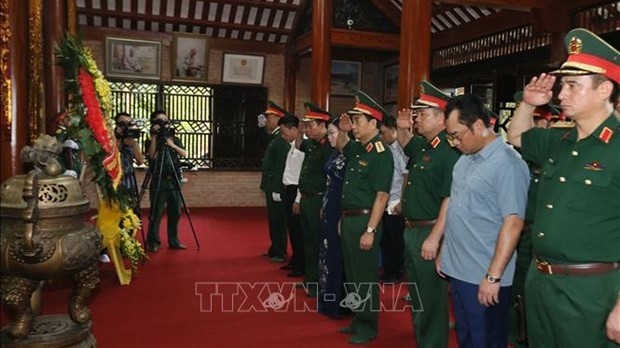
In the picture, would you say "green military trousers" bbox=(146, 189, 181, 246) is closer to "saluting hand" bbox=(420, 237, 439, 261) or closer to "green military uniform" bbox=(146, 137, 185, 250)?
"green military uniform" bbox=(146, 137, 185, 250)

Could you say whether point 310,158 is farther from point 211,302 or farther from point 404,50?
point 404,50

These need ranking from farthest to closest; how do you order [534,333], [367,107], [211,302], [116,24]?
[116,24]
[211,302]
[367,107]
[534,333]

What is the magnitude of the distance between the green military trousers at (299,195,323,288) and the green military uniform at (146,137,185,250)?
176 centimetres

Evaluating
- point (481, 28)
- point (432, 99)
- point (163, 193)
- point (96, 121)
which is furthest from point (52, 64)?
point (481, 28)

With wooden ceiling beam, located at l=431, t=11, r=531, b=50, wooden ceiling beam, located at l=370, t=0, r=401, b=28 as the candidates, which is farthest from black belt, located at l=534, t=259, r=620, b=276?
wooden ceiling beam, located at l=370, t=0, r=401, b=28

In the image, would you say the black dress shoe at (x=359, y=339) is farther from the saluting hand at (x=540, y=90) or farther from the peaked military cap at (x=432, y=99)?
the saluting hand at (x=540, y=90)

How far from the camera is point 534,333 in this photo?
5.72 ft

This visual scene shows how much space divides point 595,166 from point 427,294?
115 centimetres

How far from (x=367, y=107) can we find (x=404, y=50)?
2324mm

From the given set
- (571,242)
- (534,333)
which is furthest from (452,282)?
(571,242)

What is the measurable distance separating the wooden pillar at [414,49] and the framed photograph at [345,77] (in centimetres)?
511

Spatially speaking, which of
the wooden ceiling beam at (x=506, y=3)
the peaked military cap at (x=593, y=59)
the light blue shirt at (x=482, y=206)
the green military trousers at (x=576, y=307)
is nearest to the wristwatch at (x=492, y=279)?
the light blue shirt at (x=482, y=206)

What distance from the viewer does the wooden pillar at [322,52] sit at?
268 inches

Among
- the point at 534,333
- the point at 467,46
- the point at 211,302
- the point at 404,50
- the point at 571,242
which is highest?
the point at 467,46
